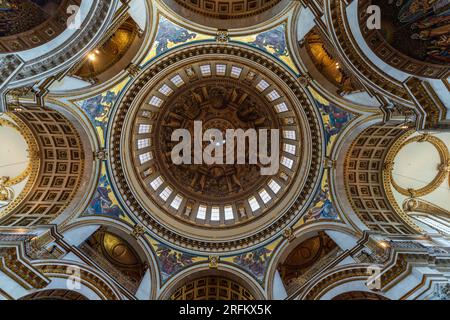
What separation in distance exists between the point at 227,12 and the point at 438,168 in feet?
73.7

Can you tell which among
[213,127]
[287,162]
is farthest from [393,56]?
[213,127]

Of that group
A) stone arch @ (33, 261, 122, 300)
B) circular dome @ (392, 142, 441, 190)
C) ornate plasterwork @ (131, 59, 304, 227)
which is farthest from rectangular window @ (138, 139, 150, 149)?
circular dome @ (392, 142, 441, 190)

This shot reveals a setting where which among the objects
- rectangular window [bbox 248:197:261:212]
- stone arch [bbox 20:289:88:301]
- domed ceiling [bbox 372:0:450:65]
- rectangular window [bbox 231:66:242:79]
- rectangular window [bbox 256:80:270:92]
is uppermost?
rectangular window [bbox 231:66:242:79]

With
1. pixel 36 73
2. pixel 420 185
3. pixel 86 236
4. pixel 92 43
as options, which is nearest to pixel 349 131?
pixel 420 185

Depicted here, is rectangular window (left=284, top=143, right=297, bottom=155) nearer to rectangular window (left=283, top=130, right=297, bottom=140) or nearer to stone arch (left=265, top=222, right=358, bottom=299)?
rectangular window (left=283, top=130, right=297, bottom=140)

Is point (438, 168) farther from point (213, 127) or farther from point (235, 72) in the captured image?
point (213, 127)

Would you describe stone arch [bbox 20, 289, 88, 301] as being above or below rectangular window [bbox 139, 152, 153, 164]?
below

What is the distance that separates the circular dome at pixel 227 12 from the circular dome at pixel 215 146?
66.0 inches

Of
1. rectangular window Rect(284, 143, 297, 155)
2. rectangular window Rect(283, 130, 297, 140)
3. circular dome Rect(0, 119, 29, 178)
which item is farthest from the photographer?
rectangular window Rect(284, 143, 297, 155)

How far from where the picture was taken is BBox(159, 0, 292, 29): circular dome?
57.2 feet

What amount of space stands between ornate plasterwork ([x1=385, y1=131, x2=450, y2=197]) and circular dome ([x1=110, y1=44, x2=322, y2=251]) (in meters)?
6.29
